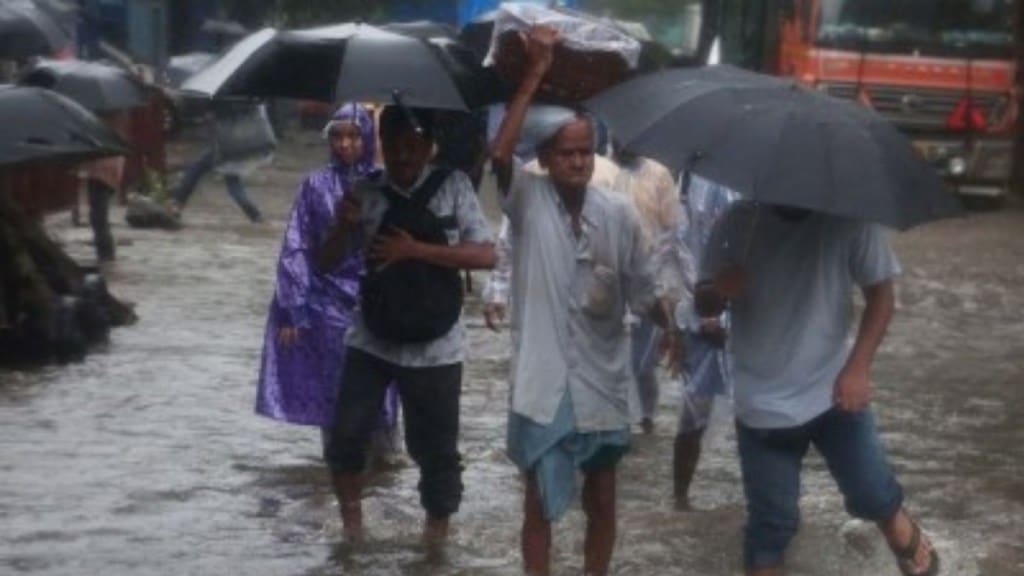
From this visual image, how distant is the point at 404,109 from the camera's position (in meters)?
8.28

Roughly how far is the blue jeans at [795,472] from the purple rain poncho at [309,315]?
260 centimetres

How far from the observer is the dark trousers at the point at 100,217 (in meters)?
18.0

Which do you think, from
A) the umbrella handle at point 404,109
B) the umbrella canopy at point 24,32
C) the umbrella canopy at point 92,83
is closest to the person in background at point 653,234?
the umbrella handle at point 404,109

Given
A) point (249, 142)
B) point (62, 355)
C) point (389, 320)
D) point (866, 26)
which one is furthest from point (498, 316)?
point (866, 26)

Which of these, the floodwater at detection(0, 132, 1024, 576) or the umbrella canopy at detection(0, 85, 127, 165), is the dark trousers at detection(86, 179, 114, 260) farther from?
the umbrella canopy at detection(0, 85, 127, 165)

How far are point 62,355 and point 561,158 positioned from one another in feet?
19.9

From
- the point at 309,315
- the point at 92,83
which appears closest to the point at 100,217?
the point at 92,83

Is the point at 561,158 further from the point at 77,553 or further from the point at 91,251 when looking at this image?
the point at 91,251

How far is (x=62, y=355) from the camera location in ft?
43.4

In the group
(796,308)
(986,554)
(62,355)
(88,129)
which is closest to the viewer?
(796,308)

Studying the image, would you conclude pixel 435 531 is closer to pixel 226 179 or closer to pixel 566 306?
pixel 566 306

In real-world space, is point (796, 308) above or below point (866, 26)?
above

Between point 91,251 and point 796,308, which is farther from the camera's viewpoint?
point 91,251

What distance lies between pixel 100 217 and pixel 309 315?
8369 millimetres
